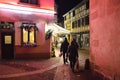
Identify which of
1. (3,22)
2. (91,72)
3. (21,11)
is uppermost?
(21,11)

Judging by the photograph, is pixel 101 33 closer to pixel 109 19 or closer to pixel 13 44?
pixel 109 19

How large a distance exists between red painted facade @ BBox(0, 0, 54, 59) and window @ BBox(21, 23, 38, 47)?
31 cm

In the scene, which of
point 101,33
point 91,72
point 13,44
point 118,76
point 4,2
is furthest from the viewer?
point 13,44

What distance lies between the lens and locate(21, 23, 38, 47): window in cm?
1611

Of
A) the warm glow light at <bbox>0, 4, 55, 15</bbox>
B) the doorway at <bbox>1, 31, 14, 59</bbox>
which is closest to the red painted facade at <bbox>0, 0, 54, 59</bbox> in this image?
the warm glow light at <bbox>0, 4, 55, 15</bbox>

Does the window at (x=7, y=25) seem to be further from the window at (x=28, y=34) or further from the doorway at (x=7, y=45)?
the window at (x=28, y=34)

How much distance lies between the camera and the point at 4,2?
15.0 metres

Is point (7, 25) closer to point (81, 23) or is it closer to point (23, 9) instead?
point (23, 9)

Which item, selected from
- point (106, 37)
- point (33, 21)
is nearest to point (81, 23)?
point (33, 21)

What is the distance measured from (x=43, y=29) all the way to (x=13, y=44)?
9.57ft

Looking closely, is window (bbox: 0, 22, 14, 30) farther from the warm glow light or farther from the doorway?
the warm glow light

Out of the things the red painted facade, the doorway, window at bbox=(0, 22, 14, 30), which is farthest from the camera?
the doorway

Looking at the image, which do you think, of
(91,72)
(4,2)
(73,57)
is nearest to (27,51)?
(4,2)

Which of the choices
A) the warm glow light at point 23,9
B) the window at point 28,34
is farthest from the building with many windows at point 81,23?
the window at point 28,34
